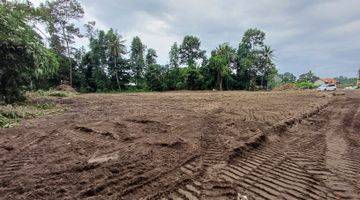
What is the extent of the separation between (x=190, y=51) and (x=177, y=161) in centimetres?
4766

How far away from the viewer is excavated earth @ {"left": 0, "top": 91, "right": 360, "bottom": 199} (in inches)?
143

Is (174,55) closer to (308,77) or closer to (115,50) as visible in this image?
(115,50)

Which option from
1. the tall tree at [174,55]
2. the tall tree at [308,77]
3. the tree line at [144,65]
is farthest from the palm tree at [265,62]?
the tall tree at [308,77]

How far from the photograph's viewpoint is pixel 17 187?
367cm

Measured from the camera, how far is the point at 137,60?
48.6 metres

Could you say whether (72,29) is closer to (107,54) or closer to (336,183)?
(107,54)

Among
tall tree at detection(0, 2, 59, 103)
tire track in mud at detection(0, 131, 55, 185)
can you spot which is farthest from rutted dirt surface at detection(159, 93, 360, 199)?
tall tree at detection(0, 2, 59, 103)

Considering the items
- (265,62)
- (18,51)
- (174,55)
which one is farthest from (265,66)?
(18,51)

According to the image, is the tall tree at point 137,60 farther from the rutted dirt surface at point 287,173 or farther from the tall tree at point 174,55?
the rutted dirt surface at point 287,173

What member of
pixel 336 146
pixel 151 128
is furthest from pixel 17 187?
pixel 336 146

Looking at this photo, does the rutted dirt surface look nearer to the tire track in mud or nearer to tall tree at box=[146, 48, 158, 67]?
the tire track in mud

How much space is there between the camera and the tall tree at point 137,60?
48050mm

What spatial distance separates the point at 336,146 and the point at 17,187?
18.9 ft

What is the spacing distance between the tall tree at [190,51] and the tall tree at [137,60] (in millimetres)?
7055
